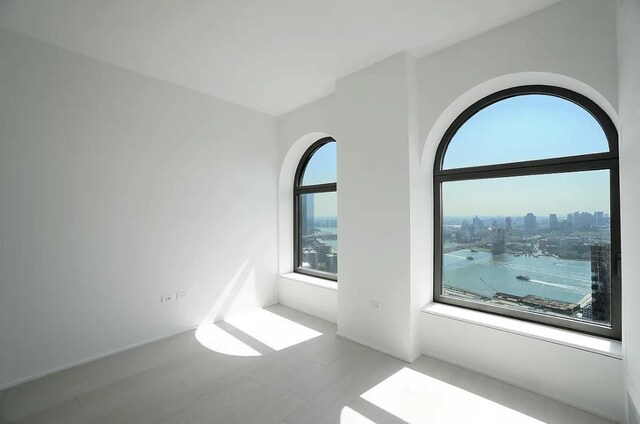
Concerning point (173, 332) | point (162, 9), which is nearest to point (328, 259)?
point (173, 332)

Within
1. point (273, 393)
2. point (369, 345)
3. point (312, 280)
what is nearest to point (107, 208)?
point (273, 393)

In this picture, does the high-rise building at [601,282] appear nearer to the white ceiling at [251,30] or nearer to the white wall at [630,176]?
the white wall at [630,176]

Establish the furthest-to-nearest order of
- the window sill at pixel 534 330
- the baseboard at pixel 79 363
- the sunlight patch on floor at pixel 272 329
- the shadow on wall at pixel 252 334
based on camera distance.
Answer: the sunlight patch on floor at pixel 272 329 < the shadow on wall at pixel 252 334 < the baseboard at pixel 79 363 < the window sill at pixel 534 330

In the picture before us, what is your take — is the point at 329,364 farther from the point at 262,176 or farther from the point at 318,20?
the point at 318,20

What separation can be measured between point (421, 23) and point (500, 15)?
2.08 ft

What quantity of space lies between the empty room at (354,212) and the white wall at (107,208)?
0.02 m

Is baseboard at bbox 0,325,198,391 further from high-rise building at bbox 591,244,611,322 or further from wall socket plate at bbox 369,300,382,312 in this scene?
high-rise building at bbox 591,244,611,322

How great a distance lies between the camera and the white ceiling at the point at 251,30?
2.21 m

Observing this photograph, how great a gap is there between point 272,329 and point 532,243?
300 cm

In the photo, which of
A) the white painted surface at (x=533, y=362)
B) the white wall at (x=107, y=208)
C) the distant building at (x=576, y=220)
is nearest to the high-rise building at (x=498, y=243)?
the distant building at (x=576, y=220)

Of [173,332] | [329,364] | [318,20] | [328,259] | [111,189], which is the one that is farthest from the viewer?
[328,259]

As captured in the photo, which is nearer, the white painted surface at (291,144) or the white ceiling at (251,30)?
the white ceiling at (251,30)

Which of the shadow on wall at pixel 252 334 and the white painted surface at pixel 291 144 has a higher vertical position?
the white painted surface at pixel 291 144

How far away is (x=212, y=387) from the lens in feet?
7.86
